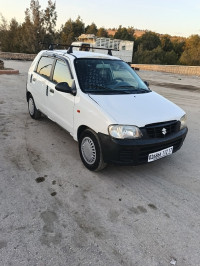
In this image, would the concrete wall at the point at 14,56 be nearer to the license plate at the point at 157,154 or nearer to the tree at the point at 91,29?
the license plate at the point at 157,154

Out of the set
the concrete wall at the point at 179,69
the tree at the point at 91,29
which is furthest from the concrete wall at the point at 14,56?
the tree at the point at 91,29

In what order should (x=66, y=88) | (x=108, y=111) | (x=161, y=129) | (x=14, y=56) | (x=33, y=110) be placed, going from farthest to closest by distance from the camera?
(x=14, y=56) < (x=33, y=110) < (x=66, y=88) < (x=161, y=129) < (x=108, y=111)

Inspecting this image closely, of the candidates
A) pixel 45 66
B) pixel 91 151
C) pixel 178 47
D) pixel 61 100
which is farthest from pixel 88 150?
pixel 178 47

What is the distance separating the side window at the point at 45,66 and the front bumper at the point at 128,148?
2.23 metres

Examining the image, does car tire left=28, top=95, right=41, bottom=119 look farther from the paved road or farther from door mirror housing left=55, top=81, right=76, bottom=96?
door mirror housing left=55, top=81, right=76, bottom=96

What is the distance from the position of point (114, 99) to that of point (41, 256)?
230 centimetres

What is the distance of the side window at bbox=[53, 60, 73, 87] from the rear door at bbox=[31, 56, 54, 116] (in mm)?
264

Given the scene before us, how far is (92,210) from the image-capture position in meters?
2.76

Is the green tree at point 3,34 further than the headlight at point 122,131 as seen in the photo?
Yes

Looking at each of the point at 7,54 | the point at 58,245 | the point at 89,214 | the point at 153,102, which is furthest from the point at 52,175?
the point at 7,54

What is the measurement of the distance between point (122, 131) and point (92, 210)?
3.55 ft

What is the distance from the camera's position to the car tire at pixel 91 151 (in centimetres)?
332

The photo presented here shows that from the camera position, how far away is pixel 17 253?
83.9 inches

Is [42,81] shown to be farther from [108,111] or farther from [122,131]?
[122,131]
